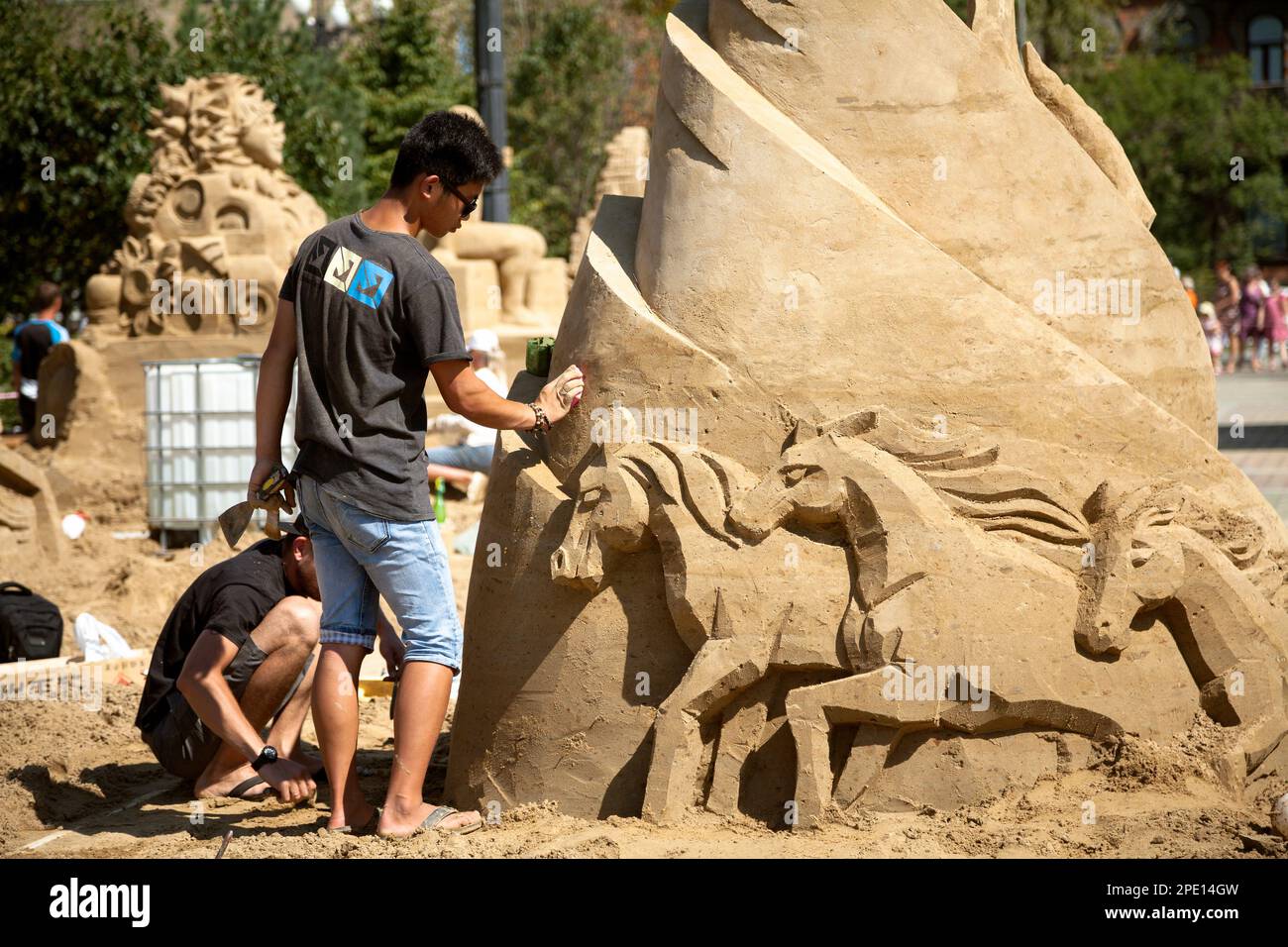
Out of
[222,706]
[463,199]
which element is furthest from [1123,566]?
[222,706]

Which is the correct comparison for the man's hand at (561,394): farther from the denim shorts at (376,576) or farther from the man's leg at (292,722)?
the man's leg at (292,722)

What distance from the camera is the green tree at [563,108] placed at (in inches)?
1112

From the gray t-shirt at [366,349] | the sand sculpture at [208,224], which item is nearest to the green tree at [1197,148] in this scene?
the sand sculpture at [208,224]

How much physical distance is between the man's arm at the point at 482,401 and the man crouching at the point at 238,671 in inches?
41.1

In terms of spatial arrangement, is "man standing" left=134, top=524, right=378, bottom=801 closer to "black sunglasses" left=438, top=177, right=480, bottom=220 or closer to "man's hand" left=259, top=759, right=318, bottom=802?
"man's hand" left=259, top=759, right=318, bottom=802

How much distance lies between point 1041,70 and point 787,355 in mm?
1352

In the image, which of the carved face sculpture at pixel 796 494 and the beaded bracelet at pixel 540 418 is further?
the beaded bracelet at pixel 540 418

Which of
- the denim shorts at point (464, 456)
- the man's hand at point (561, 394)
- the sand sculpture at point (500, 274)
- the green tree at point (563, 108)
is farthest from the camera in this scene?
the green tree at point (563, 108)

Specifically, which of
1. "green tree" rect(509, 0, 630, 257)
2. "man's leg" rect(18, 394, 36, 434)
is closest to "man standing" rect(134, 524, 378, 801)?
"man's leg" rect(18, 394, 36, 434)

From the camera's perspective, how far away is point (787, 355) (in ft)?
12.9

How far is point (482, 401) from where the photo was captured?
3.69 m

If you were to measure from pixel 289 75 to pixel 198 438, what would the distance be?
11.0 meters

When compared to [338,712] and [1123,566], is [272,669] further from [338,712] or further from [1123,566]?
[1123,566]

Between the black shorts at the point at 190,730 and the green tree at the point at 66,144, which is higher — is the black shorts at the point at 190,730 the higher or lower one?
the lower one
